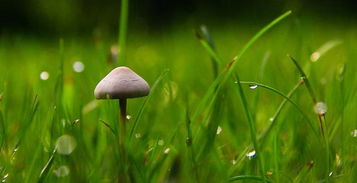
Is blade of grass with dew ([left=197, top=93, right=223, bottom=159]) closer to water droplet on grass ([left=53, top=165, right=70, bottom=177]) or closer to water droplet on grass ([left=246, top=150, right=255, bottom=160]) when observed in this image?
water droplet on grass ([left=246, top=150, right=255, bottom=160])

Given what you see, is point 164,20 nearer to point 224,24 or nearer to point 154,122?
point 224,24

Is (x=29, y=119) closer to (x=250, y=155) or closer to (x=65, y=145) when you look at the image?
(x=65, y=145)

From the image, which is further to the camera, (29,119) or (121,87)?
(29,119)

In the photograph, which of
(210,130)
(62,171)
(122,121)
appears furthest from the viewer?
(210,130)

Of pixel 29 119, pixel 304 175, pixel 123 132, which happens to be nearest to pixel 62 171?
pixel 123 132

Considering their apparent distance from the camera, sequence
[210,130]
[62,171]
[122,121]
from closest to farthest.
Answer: [62,171], [122,121], [210,130]

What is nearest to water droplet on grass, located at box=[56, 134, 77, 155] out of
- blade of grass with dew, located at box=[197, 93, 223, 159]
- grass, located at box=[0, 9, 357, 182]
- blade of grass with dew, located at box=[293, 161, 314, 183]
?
grass, located at box=[0, 9, 357, 182]

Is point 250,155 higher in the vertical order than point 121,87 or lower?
lower
